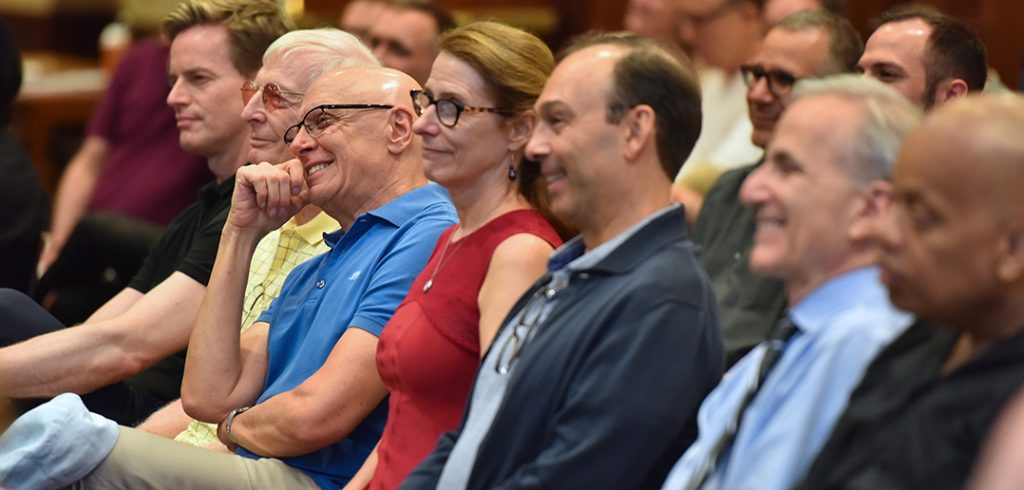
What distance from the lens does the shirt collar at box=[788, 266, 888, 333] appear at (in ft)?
5.63

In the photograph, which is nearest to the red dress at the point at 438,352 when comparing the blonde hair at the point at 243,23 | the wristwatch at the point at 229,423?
the wristwatch at the point at 229,423

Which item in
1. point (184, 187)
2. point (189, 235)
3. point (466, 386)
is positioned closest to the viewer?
point (466, 386)

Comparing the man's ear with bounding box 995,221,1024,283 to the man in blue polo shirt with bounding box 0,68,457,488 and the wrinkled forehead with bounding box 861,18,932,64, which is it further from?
the wrinkled forehead with bounding box 861,18,932,64

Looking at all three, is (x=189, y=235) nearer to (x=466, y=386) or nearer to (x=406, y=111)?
(x=406, y=111)

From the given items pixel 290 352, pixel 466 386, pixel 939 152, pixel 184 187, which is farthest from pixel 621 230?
pixel 184 187

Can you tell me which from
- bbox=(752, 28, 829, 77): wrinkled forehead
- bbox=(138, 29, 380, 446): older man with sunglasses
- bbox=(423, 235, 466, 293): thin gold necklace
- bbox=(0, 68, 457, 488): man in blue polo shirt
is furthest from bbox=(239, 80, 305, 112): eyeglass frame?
bbox=(752, 28, 829, 77): wrinkled forehead

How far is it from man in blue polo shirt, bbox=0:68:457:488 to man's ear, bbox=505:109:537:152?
0.31 m

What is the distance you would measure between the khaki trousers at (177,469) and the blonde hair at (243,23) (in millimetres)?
1194

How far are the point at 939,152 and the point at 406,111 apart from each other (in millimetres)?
1325

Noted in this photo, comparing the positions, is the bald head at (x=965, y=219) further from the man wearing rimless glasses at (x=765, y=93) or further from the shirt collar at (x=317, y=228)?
the shirt collar at (x=317, y=228)

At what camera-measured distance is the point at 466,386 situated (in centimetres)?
229

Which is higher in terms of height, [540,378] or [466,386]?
[540,378]

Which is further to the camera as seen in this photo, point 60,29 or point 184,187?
point 60,29

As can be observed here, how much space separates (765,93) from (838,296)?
1.56m
